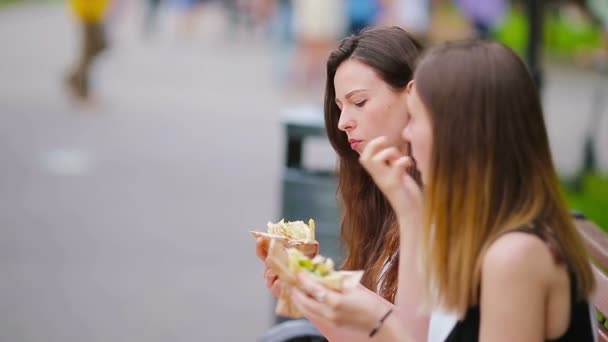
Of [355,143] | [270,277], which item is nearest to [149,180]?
[355,143]

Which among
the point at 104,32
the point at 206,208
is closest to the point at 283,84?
the point at 104,32

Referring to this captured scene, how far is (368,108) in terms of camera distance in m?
2.71

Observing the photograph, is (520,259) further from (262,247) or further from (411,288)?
(262,247)

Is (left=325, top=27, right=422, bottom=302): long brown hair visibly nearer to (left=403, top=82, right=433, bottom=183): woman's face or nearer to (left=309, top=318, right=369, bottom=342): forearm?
(left=309, top=318, right=369, bottom=342): forearm

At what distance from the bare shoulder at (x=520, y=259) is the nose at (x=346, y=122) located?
2.73ft

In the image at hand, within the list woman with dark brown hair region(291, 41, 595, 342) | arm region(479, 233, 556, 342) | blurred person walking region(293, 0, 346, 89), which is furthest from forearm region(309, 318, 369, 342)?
blurred person walking region(293, 0, 346, 89)

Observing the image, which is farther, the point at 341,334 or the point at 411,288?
A: the point at 341,334

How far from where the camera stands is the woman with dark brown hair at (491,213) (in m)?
1.96

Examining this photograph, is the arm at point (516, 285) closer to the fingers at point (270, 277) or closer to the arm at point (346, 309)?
the arm at point (346, 309)

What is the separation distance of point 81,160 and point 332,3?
20.0 feet

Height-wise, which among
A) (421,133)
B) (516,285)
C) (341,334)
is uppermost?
(421,133)

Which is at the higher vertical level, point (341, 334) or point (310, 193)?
point (341, 334)

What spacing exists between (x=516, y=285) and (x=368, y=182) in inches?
40.7

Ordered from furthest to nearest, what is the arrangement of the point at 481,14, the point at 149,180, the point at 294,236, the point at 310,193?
the point at 481,14 < the point at 149,180 < the point at 310,193 < the point at 294,236
